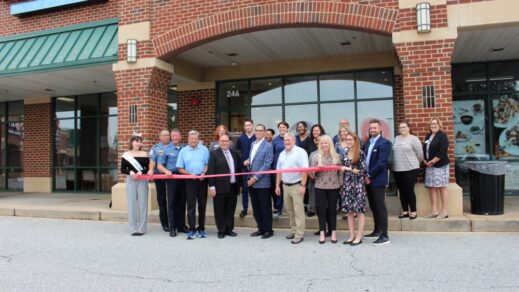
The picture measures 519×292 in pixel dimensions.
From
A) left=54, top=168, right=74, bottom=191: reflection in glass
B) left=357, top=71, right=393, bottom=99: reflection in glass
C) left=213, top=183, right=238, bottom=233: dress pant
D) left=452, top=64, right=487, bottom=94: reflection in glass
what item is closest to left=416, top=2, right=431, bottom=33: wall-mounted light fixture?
left=357, top=71, right=393, bottom=99: reflection in glass

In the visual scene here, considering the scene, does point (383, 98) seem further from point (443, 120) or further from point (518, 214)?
point (518, 214)

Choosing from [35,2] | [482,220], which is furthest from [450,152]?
[35,2]

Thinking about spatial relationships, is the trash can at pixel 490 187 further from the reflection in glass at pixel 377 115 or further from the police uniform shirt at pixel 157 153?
the police uniform shirt at pixel 157 153

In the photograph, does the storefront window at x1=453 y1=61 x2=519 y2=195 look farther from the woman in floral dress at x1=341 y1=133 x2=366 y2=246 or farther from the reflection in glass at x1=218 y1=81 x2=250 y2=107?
A: the woman in floral dress at x1=341 y1=133 x2=366 y2=246

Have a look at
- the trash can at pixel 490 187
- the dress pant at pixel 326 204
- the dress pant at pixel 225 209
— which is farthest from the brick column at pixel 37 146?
the trash can at pixel 490 187

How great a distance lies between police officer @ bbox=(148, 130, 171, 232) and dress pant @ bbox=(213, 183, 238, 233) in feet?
3.80

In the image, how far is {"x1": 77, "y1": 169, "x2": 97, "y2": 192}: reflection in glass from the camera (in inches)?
563

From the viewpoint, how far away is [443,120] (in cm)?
788

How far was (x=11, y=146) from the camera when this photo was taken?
51.3 feet

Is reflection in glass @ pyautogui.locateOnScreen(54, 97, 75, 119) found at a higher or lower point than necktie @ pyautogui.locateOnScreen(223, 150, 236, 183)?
higher

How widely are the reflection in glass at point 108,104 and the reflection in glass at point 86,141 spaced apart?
1.62 ft

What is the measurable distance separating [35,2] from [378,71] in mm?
9492

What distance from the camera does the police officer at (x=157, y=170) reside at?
779 centimetres

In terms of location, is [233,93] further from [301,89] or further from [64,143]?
[64,143]
